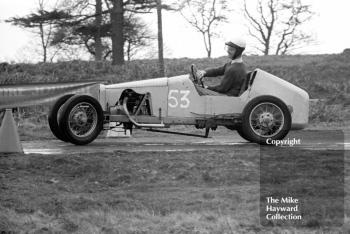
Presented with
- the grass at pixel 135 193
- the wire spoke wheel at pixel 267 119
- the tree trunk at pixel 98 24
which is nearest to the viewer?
the grass at pixel 135 193

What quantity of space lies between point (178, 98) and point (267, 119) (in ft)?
4.79

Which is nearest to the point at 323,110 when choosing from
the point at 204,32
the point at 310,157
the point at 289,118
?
the point at 289,118

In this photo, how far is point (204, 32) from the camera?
5241cm

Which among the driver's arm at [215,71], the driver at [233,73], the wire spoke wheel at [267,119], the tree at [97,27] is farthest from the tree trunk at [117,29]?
the wire spoke wheel at [267,119]

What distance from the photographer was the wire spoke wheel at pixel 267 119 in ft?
40.8

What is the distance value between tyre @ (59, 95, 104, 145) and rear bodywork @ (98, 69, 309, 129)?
252 millimetres

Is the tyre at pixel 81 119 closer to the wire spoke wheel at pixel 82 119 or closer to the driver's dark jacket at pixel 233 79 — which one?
the wire spoke wheel at pixel 82 119

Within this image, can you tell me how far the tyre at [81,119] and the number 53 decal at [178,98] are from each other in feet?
3.75

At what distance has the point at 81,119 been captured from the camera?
1194 cm

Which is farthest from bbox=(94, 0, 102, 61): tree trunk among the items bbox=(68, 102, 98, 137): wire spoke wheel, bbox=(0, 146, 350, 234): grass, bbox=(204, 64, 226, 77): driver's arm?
bbox=(0, 146, 350, 234): grass

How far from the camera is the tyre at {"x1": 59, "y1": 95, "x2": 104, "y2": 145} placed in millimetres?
11781

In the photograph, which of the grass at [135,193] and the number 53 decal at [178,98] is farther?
the number 53 decal at [178,98]

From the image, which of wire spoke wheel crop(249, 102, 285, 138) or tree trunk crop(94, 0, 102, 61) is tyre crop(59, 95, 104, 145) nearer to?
wire spoke wheel crop(249, 102, 285, 138)

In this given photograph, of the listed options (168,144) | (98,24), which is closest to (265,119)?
(168,144)
